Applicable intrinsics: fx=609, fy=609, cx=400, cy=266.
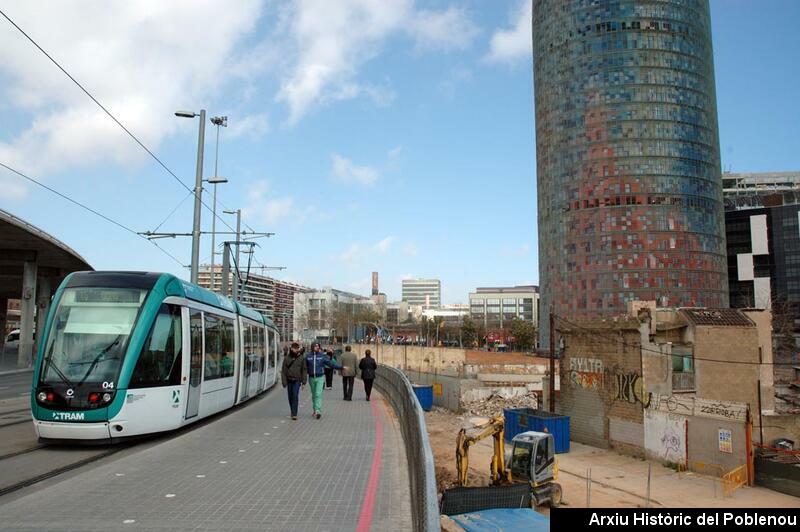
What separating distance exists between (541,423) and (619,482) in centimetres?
545

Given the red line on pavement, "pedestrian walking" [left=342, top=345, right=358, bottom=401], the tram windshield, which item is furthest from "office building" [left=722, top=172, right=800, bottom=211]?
the tram windshield

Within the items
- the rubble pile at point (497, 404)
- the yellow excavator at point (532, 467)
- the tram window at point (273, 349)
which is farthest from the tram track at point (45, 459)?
the rubble pile at point (497, 404)

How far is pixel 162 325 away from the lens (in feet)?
34.3

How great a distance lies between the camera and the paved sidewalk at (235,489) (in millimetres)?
5969

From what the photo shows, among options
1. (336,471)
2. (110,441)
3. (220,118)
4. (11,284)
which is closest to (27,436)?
(110,441)

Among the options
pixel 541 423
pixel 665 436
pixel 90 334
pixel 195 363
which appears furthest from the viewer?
pixel 541 423

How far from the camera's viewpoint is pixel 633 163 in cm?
10381

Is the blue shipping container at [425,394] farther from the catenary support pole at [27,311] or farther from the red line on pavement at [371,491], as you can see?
the catenary support pole at [27,311]

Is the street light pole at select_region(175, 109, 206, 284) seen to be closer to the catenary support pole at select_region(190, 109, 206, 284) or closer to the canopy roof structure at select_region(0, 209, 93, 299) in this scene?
the catenary support pole at select_region(190, 109, 206, 284)

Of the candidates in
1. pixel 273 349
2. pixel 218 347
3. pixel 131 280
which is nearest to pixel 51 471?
pixel 131 280

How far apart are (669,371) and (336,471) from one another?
25556mm

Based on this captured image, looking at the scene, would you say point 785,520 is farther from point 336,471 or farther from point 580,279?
point 580,279

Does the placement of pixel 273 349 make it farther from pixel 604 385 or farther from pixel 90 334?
pixel 604 385

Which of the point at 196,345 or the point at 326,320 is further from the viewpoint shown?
the point at 326,320
